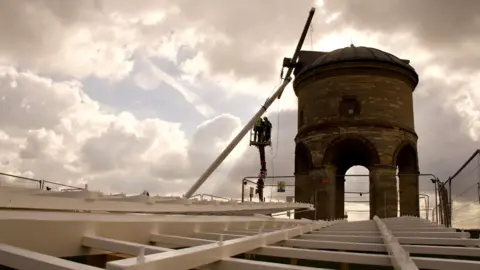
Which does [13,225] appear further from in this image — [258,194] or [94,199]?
[258,194]

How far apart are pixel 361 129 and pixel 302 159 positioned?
3.52 metres

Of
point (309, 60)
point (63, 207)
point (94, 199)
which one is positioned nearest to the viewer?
point (63, 207)

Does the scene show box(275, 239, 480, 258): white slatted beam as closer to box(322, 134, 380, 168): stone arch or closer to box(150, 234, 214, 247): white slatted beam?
box(150, 234, 214, 247): white slatted beam

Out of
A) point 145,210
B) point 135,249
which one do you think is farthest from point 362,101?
point 135,249

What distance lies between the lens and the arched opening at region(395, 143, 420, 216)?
2052cm

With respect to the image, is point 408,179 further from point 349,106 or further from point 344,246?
point 344,246

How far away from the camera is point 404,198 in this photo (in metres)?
20.8

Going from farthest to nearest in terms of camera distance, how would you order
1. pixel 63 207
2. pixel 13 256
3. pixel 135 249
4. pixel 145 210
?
pixel 145 210, pixel 63 207, pixel 135 249, pixel 13 256

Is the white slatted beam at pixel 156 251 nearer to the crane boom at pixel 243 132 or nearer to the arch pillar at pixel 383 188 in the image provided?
the arch pillar at pixel 383 188

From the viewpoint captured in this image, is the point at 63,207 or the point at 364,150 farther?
the point at 364,150

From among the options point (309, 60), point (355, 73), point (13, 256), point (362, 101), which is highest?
point (309, 60)

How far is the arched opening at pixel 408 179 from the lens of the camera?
67.3ft

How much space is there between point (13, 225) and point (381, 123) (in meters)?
19.7

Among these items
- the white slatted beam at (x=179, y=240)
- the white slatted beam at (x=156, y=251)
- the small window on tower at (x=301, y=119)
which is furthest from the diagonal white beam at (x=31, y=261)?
the small window on tower at (x=301, y=119)
